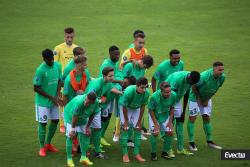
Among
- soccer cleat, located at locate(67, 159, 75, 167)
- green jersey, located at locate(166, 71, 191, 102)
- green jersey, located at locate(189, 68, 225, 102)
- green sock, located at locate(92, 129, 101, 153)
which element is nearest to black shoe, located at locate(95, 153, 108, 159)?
green sock, located at locate(92, 129, 101, 153)

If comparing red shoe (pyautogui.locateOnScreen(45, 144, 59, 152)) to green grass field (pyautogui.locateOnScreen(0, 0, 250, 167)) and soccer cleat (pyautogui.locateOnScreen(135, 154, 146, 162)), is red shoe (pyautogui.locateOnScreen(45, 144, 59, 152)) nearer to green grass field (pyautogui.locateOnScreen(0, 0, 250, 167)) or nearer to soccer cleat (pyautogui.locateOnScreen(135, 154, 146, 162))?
green grass field (pyautogui.locateOnScreen(0, 0, 250, 167))

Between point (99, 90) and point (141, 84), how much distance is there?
0.85m

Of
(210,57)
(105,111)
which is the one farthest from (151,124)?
(210,57)

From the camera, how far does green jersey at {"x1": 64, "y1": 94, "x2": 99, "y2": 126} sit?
37.3 feet

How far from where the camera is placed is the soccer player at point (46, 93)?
12.2 meters

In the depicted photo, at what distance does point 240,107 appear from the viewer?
15.8 metres

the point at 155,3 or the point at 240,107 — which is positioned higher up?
the point at 155,3

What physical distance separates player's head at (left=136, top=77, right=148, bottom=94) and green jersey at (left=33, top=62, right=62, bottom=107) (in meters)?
1.76

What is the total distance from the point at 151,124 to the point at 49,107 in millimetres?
2116

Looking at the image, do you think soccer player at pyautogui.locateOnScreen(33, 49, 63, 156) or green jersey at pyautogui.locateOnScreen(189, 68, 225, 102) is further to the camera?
green jersey at pyautogui.locateOnScreen(189, 68, 225, 102)

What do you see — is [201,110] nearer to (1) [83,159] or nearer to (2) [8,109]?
(1) [83,159]

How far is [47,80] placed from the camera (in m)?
12.3

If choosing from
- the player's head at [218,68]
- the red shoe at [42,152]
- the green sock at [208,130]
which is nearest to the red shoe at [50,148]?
the red shoe at [42,152]

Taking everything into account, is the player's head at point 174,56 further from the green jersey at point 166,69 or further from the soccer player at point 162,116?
the soccer player at point 162,116
